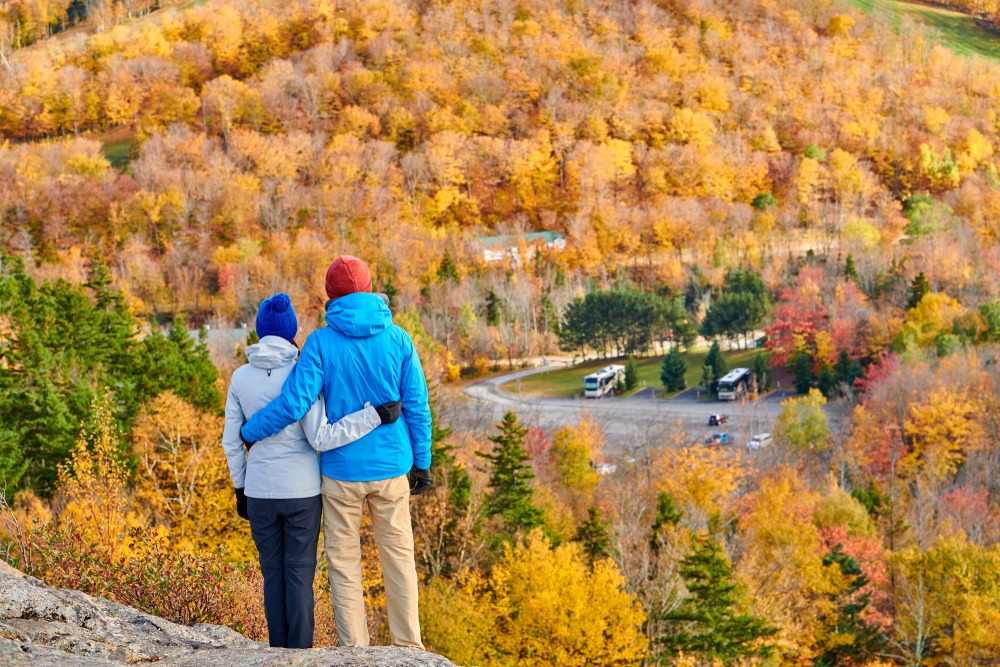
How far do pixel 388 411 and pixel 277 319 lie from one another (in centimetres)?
91

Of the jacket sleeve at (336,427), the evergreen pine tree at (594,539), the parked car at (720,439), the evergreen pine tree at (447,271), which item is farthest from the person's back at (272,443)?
the evergreen pine tree at (447,271)

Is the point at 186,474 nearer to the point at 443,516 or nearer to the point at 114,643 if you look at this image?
the point at 443,516

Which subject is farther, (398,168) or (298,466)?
(398,168)

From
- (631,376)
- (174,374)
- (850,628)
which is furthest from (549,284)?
(850,628)

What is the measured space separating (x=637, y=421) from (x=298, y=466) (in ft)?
190

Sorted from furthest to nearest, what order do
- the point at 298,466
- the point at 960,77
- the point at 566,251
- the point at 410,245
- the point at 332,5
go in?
the point at 332,5, the point at 960,77, the point at 566,251, the point at 410,245, the point at 298,466

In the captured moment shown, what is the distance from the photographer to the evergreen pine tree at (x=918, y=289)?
71750mm

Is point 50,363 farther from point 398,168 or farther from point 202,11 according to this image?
point 202,11

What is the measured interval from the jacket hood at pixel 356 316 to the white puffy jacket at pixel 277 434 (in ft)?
1.24

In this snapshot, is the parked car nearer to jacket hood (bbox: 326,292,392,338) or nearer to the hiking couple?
the hiking couple

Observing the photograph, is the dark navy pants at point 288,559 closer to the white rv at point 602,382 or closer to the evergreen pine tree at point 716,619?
the evergreen pine tree at point 716,619

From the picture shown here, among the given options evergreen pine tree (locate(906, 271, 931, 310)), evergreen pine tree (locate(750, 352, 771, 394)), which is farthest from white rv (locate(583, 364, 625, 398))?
evergreen pine tree (locate(906, 271, 931, 310))

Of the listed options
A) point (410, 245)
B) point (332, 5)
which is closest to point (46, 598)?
point (410, 245)

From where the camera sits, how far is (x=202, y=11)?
163 metres
